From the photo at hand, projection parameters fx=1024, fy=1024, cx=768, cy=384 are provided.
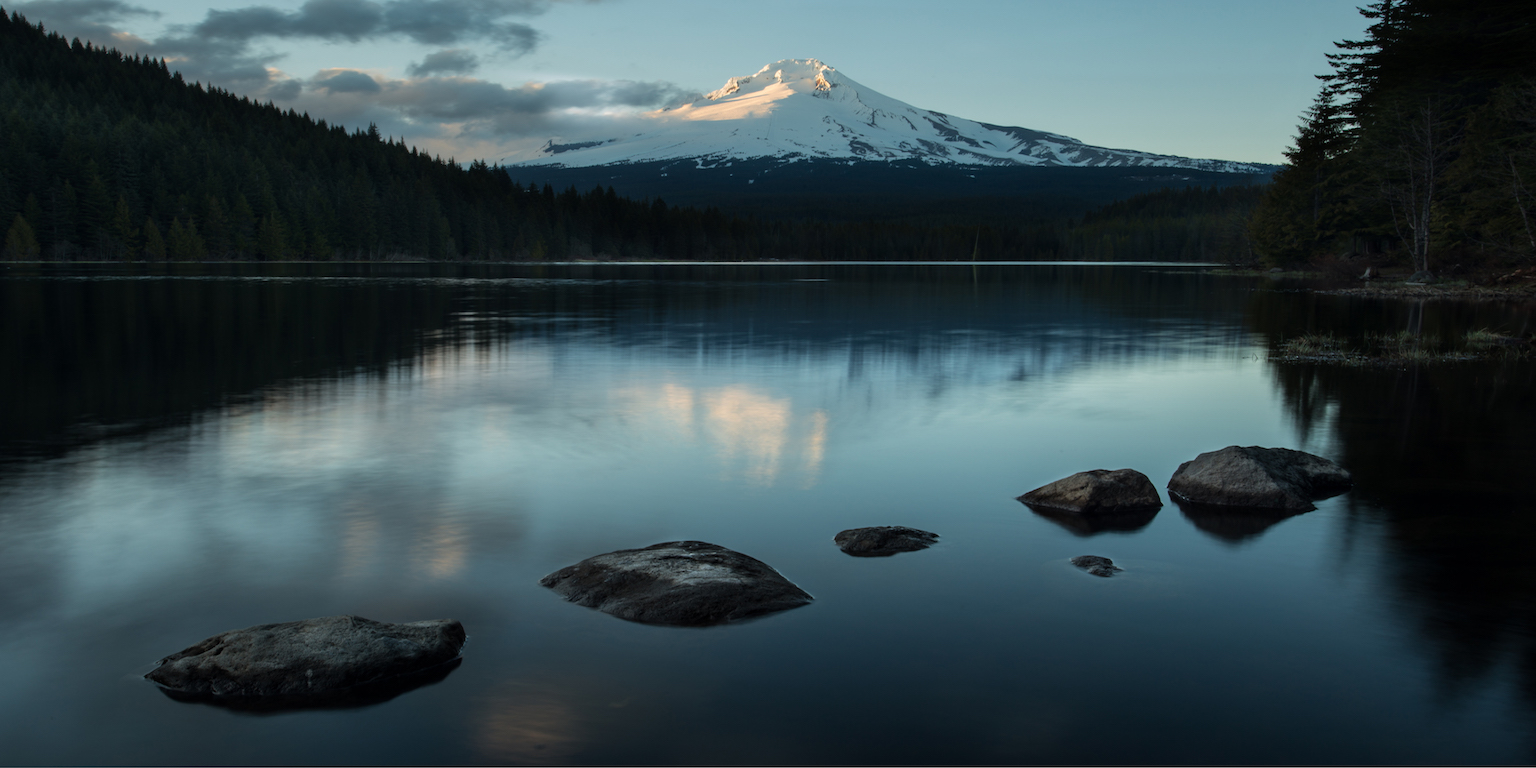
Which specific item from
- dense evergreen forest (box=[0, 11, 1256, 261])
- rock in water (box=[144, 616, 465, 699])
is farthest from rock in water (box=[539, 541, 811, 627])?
dense evergreen forest (box=[0, 11, 1256, 261])

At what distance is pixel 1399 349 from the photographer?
92.8ft

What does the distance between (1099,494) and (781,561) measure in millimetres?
4275

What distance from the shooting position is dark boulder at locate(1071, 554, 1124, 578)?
9820 mm

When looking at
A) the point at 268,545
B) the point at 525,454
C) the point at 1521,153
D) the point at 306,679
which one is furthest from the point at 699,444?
the point at 1521,153

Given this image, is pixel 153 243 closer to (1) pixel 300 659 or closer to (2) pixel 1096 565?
(1) pixel 300 659

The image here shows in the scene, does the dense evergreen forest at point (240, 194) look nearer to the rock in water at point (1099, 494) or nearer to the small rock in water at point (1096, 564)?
the rock in water at point (1099, 494)

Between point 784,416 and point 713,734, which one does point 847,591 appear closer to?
point 713,734

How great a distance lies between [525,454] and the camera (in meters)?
15.1

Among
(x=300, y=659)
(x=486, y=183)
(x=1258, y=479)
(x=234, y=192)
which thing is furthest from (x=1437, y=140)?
(x=486, y=183)

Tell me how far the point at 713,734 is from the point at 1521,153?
5159cm

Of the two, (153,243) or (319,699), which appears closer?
(319,699)

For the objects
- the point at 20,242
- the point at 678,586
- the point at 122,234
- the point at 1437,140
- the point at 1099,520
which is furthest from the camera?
the point at 122,234

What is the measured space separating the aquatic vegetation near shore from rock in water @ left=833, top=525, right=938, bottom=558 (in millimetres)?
20806

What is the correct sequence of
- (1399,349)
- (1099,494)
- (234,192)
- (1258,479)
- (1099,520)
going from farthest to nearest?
(234,192) → (1399,349) → (1258,479) → (1099,494) → (1099,520)
